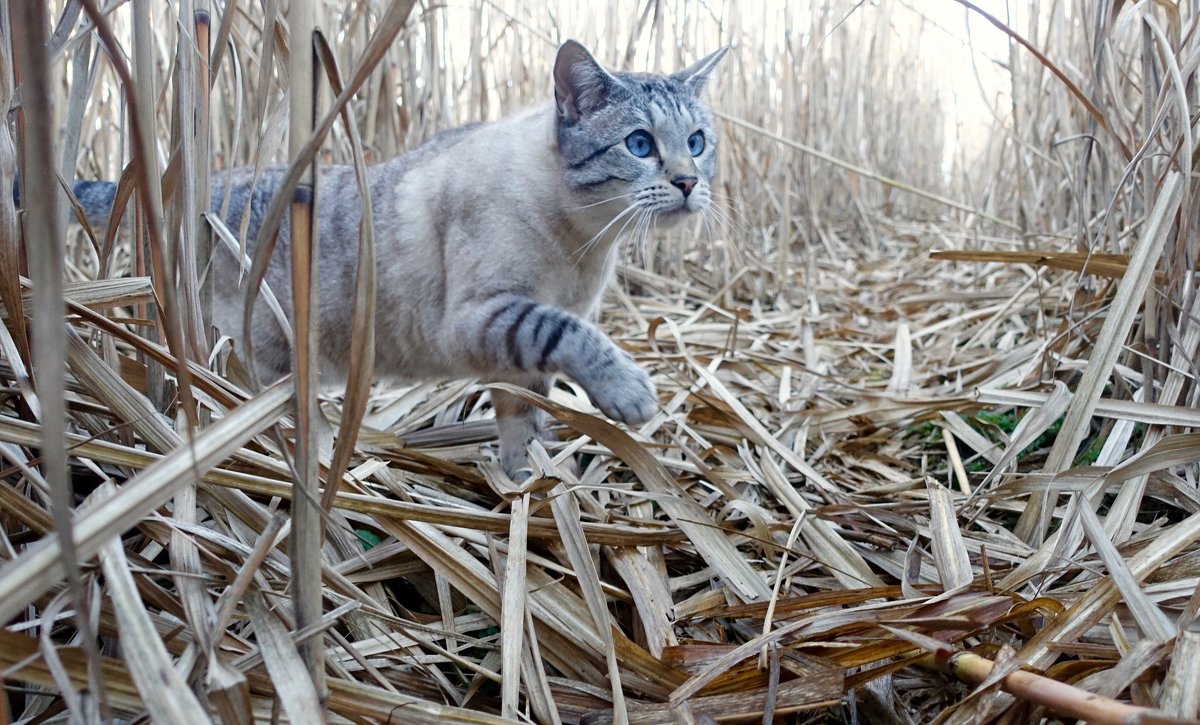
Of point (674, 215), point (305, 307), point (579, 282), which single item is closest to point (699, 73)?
point (674, 215)

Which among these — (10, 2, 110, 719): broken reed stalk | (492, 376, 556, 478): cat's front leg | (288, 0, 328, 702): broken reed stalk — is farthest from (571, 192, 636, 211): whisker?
(10, 2, 110, 719): broken reed stalk

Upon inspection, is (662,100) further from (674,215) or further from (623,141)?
(674,215)

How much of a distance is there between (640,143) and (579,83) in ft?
→ 0.60

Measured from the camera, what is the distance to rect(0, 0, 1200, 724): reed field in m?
0.65

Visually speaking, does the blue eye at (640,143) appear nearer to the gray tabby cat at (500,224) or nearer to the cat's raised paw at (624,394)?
the gray tabby cat at (500,224)

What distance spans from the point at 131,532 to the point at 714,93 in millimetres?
3086

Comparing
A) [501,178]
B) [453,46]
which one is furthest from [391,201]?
[453,46]

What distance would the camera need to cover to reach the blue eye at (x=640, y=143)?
1.81 m

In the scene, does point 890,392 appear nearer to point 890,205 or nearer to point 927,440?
point 927,440

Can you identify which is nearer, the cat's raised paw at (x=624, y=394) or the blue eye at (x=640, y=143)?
the cat's raised paw at (x=624, y=394)

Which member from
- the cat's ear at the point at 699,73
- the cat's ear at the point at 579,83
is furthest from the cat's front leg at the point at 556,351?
the cat's ear at the point at 699,73

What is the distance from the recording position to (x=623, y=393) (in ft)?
4.56

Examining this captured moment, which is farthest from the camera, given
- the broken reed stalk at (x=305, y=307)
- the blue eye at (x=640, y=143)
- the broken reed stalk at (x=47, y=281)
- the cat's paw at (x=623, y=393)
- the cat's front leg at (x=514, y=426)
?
the blue eye at (x=640, y=143)

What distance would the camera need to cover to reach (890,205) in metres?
5.53
